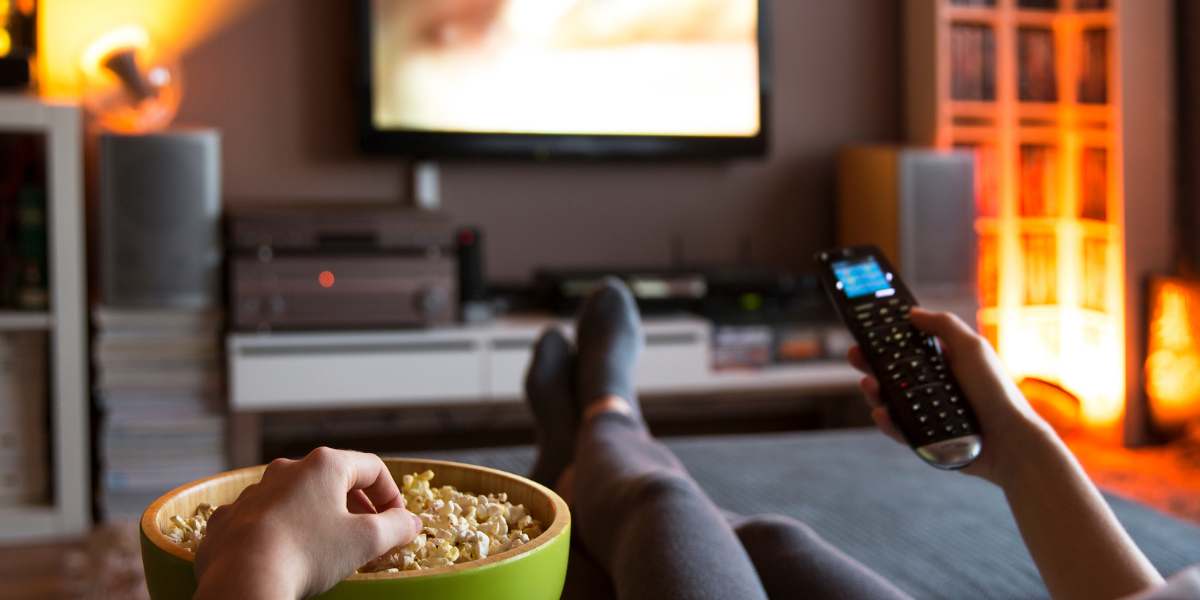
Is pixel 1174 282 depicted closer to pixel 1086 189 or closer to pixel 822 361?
pixel 1086 189

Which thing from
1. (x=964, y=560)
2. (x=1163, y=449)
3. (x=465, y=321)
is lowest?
(x=1163, y=449)

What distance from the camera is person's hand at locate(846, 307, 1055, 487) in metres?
0.73

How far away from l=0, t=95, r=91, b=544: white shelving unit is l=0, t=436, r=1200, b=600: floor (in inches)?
2.6

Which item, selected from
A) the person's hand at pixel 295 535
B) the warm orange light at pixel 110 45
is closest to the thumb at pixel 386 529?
the person's hand at pixel 295 535

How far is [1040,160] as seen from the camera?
9.14ft

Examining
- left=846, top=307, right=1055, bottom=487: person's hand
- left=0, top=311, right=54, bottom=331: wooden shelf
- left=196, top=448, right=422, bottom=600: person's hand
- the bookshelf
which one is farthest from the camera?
the bookshelf

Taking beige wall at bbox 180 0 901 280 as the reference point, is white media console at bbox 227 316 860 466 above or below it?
below

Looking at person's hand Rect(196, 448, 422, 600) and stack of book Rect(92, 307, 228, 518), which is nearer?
person's hand Rect(196, 448, 422, 600)

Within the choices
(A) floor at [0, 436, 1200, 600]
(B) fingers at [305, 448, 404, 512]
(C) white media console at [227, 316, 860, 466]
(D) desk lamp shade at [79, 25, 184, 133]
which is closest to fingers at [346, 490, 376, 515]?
(B) fingers at [305, 448, 404, 512]

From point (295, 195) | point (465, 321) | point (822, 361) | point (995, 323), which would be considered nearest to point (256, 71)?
point (295, 195)

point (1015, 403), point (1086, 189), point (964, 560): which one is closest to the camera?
point (1015, 403)

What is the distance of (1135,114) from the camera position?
8.84 feet

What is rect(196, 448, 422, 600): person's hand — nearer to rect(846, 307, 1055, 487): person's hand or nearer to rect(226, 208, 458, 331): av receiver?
rect(846, 307, 1055, 487): person's hand

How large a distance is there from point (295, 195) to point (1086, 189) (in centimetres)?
223
